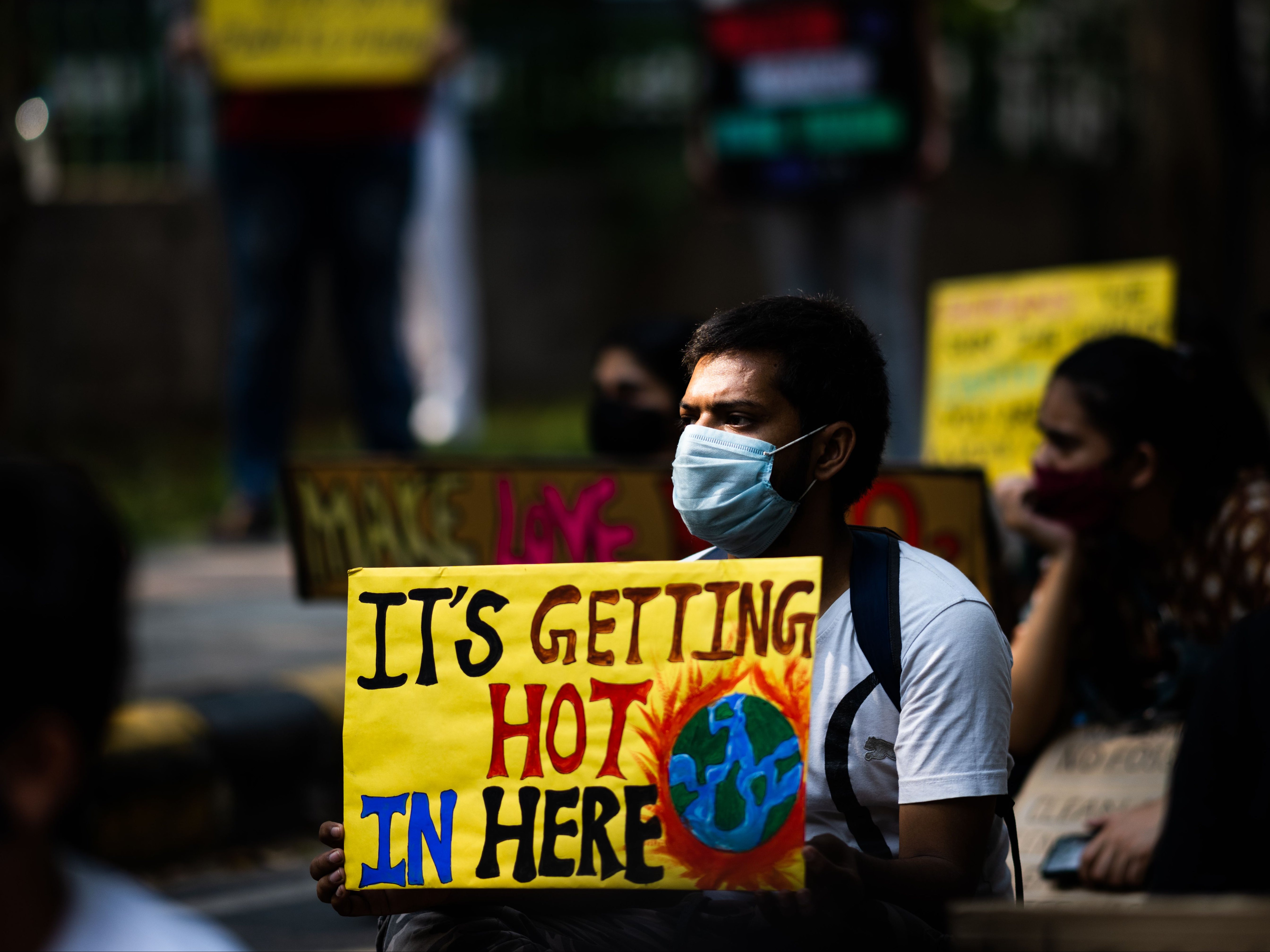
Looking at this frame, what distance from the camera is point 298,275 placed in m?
7.94

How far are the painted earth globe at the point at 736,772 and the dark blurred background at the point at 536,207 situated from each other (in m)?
7.17

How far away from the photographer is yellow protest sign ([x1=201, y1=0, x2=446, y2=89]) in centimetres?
781

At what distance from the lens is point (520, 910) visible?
8.11 feet

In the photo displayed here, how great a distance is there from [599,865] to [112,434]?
10.6m

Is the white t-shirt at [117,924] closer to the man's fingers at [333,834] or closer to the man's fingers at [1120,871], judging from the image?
the man's fingers at [333,834]

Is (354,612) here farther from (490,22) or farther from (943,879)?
(490,22)

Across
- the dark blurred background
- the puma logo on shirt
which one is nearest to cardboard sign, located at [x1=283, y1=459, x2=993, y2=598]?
the puma logo on shirt

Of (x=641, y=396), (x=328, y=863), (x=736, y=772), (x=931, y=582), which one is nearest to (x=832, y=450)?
(x=931, y=582)

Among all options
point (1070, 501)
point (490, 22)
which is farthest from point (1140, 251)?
point (490, 22)

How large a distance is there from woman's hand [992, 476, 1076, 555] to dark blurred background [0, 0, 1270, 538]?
5705mm

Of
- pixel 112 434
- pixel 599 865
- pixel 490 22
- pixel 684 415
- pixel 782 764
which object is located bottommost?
pixel 112 434

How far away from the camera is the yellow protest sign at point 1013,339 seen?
16.8 feet

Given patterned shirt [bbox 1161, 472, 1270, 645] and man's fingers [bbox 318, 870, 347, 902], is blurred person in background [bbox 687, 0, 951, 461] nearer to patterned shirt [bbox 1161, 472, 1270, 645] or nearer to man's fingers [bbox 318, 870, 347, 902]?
patterned shirt [bbox 1161, 472, 1270, 645]

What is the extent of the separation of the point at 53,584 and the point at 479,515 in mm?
2471
